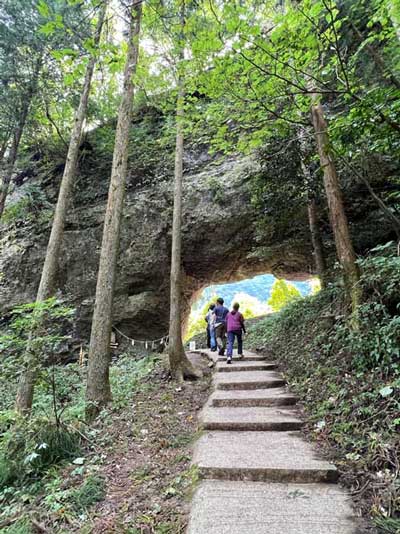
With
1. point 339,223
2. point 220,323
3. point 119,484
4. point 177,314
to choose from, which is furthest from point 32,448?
point 220,323

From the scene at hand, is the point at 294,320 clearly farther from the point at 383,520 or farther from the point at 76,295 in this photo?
the point at 76,295

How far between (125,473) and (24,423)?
1.59 m

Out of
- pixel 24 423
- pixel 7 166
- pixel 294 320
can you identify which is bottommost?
pixel 24 423

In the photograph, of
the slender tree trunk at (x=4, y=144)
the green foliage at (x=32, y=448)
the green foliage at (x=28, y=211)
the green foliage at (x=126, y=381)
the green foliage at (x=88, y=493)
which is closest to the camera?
the green foliage at (x=88, y=493)

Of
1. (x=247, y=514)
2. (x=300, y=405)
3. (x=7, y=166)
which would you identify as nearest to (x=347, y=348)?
(x=300, y=405)

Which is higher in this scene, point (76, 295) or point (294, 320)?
point (76, 295)

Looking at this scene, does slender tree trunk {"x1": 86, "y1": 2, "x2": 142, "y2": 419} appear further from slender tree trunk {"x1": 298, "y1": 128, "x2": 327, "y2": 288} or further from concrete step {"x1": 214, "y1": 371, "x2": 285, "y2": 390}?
slender tree trunk {"x1": 298, "y1": 128, "x2": 327, "y2": 288}

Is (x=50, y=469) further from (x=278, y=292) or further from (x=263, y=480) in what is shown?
(x=278, y=292)

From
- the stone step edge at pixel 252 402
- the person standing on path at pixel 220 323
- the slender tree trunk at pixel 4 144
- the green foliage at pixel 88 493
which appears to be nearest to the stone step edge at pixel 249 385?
the stone step edge at pixel 252 402

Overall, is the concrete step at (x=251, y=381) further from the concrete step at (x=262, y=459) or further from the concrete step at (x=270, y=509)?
the concrete step at (x=270, y=509)

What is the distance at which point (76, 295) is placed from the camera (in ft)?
40.2

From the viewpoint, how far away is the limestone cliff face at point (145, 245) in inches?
465

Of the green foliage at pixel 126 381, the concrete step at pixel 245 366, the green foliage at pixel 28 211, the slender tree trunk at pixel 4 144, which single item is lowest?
the green foliage at pixel 126 381

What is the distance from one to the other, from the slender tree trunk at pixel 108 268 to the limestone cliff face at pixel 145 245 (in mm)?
5827
